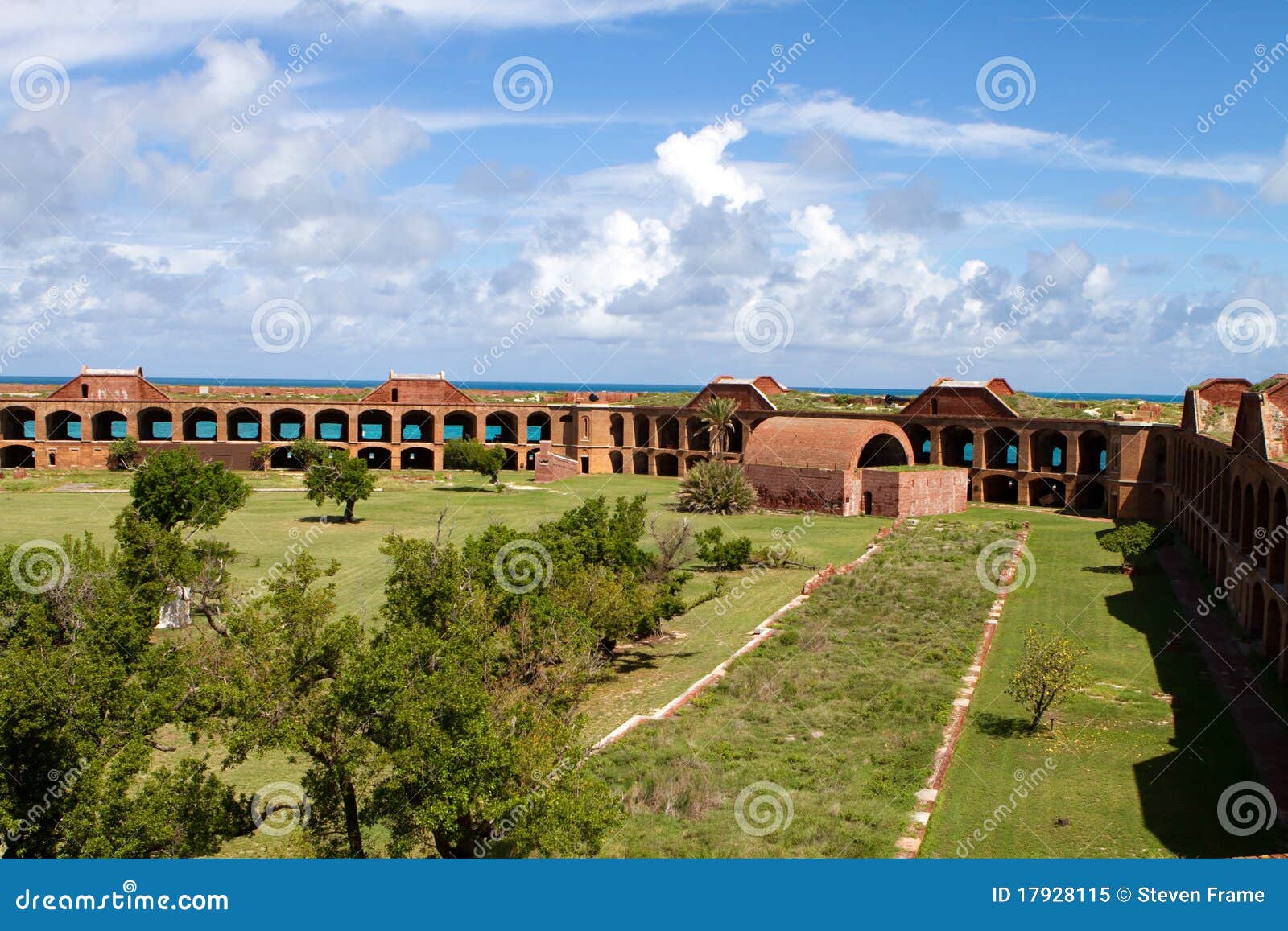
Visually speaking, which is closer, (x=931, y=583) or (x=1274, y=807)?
(x=1274, y=807)

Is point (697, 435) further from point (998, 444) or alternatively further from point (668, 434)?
point (998, 444)

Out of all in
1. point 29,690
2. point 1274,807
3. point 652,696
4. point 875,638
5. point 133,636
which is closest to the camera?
point 29,690

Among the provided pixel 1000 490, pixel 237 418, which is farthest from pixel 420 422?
pixel 1000 490

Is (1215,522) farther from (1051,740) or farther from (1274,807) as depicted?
(1274,807)

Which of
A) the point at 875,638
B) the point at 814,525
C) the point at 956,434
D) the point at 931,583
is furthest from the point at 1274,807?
the point at 956,434

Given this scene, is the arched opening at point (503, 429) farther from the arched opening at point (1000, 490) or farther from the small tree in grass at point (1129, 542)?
the small tree in grass at point (1129, 542)

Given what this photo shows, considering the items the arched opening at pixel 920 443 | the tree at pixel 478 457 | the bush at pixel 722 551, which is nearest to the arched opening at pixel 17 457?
the tree at pixel 478 457
